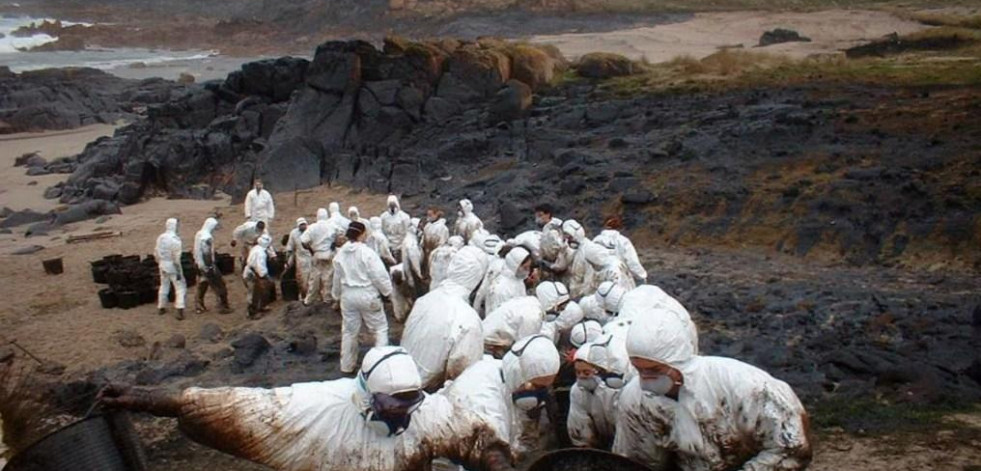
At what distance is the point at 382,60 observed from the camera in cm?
2811

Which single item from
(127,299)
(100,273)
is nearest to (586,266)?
(127,299)

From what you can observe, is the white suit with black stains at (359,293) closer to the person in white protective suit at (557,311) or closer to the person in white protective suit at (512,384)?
the person in white protective suit at (557,311)

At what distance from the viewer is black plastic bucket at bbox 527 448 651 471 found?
5.38 m

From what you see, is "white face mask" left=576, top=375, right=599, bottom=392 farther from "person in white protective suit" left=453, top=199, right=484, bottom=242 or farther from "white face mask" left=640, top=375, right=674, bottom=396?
"person in white protective suit" left=453, top=199, right=484, bottom=242

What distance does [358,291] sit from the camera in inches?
448

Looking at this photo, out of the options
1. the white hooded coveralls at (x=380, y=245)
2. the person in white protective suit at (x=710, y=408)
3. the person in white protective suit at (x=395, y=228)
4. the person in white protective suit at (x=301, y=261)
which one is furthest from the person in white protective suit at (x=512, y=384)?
the person in white protective suit at (x=395, y=228)

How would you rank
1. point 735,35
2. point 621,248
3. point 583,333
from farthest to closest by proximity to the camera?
1. point 735,35
2. point 621,248
3. point 583,333

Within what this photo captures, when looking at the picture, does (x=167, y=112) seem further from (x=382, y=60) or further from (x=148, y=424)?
(x=148, y=424)

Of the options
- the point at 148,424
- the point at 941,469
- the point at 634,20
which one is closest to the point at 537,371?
the point at 941,469

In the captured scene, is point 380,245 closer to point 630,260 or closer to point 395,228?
point 395,228

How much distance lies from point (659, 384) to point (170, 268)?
11.8 meters

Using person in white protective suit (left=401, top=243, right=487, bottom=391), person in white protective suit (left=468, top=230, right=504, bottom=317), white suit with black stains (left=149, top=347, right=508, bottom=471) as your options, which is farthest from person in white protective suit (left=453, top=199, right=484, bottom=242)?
white suit with black stains (left=149, top=347, right=508, bottom=471)

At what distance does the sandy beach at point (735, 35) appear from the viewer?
40281mm

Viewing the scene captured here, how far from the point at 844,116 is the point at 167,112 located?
21086mm
